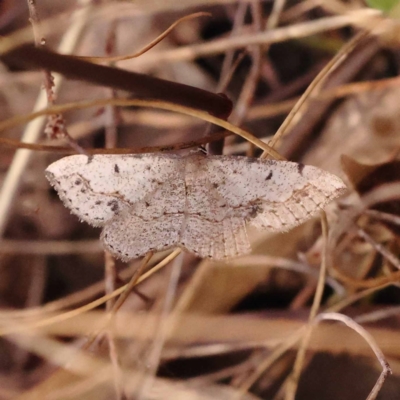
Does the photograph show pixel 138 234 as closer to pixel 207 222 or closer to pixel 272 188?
pixel 207 222

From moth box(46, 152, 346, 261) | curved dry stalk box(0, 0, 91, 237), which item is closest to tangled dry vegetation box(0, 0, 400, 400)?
curved dry stalk box(0, 0, 91, 237)

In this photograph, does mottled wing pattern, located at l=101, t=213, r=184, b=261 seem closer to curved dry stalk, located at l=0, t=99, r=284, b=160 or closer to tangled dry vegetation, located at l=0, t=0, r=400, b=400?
tangled dry vegetation, located at l=0, t=0, r=400, b=400

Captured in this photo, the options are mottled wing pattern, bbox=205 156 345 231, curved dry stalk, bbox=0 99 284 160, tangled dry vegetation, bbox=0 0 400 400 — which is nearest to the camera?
curved dry stalk, bbox=0 99 284 160

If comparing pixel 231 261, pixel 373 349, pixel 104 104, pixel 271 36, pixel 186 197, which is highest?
pixel 271 36

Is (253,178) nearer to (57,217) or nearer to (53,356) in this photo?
(53,356)

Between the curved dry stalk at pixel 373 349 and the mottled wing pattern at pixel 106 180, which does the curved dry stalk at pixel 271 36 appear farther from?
the curved dry stalk at pixel 373 349

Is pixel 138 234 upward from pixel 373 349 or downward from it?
upward

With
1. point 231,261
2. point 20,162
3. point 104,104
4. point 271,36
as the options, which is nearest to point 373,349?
point 231,261
